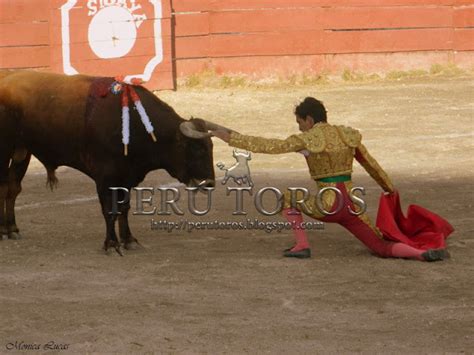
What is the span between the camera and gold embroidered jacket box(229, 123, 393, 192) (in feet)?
21.7

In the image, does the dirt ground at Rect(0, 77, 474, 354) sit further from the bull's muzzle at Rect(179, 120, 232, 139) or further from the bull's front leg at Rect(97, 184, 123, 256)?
the bull's muzzle at Rect(179, 120, 232, 139)

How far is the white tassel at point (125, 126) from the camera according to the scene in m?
6.93

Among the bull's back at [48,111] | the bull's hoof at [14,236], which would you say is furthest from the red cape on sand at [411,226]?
the bull's hoof at [14,236]

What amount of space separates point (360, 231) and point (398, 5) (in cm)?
907

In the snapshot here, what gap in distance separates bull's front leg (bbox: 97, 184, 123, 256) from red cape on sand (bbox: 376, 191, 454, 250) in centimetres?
149

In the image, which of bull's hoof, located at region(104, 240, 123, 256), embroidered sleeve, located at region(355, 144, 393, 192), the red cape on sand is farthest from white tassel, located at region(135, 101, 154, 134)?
the red cape on sand

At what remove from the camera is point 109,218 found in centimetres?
701

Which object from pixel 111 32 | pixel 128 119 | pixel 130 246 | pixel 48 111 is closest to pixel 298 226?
pixel 130 246

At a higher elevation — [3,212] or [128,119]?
[128,119]

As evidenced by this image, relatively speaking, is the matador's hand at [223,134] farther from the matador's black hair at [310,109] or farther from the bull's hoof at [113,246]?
the bull's hoof at [113,246]

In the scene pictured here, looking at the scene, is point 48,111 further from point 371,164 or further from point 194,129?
point 371,164

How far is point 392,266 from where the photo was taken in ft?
21.6

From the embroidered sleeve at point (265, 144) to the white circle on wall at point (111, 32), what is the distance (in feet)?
25.7

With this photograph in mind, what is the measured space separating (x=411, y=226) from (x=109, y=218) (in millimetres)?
1710
